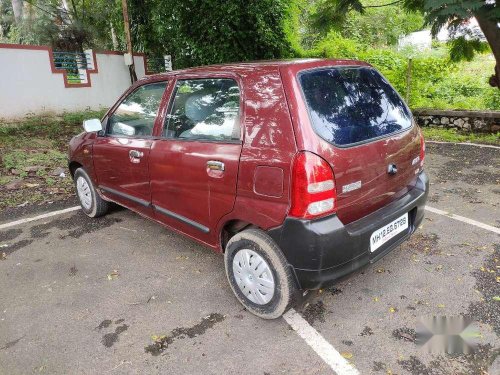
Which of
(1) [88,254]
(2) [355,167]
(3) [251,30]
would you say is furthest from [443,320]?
(3) [251,30]

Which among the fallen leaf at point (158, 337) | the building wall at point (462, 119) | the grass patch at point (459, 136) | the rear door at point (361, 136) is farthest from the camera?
the building wall at point (462, 119)

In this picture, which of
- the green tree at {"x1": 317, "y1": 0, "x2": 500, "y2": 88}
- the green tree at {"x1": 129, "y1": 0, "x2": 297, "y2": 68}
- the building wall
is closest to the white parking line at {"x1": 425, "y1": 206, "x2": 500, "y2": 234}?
the green tree at {"x1": 317, "y1": 0, "x2": 500, "y2": 88}

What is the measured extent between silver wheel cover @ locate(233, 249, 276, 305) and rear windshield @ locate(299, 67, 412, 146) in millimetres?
880

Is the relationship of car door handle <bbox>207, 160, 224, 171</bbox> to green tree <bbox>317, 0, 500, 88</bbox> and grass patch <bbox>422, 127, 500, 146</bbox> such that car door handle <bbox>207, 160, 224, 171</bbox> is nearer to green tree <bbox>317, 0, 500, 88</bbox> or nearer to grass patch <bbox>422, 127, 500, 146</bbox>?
green tree <bbox>317, 0, 500, 88</bbox>

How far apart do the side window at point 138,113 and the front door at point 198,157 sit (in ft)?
0.79

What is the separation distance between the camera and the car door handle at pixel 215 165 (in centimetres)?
248

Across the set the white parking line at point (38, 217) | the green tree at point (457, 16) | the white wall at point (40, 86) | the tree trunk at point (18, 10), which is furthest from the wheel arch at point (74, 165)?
the tree trunk at point (18, 10)

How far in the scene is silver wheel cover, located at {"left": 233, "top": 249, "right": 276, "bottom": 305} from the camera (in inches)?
94.0

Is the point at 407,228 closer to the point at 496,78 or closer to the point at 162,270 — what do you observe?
the point at 162,270

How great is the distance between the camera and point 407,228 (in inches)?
108

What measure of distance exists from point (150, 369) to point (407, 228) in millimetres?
1949

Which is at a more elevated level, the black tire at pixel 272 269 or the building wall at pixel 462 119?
the building wall at pixel 462 119

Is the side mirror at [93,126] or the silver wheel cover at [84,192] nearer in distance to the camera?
the side mirror at [93,126]

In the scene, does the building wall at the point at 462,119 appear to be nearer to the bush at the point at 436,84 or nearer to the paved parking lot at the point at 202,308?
the bush at the point at 436,84
